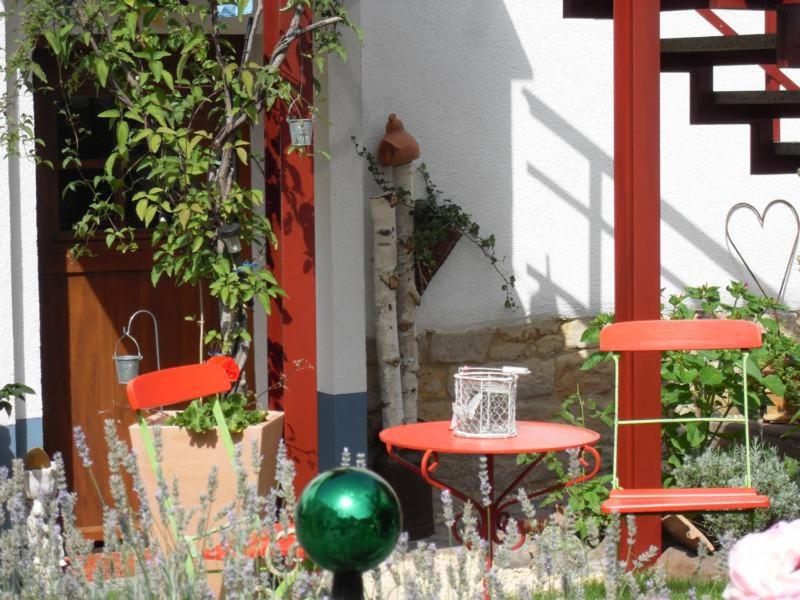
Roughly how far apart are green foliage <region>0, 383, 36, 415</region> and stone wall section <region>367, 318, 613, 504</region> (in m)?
1.73

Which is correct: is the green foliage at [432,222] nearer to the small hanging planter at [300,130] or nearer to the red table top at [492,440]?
the small hanging planter at [300,130]

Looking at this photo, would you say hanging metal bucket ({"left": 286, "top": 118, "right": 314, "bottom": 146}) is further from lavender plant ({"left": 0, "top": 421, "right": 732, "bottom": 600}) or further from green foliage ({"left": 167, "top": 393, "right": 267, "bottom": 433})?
lavender plant ({"left": 0, "top": 421, "right": 732, "bottom": 600})

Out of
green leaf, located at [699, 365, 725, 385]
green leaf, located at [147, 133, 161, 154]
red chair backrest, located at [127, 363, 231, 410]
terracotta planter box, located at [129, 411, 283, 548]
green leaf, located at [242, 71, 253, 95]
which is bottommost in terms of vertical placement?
terracotta planter box, located at [129, 411, 283, 548]

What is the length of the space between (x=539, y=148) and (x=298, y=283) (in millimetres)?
1942

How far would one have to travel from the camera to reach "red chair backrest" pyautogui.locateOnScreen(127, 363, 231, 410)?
12.7 feet

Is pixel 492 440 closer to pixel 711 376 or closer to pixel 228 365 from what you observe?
pixel 228 365

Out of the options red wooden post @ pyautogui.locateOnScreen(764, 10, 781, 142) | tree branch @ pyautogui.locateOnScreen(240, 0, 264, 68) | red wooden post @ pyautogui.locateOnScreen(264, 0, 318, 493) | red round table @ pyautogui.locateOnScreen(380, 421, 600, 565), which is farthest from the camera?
red wooden post @ pyautogui.locateOnScreen(764, 10, 781, 142)

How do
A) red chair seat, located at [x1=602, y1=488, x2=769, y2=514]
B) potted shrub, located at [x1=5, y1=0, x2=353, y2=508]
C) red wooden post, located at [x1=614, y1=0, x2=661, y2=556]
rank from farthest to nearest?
red wooden post, located at [x1=614, y1=0, x2=661, y2=556] < potted shrub, located at [x1=5, y1=0, x2=353, y2=508] < red chair seat, located at [x1=602, y1=488, x2=769, y2=514]

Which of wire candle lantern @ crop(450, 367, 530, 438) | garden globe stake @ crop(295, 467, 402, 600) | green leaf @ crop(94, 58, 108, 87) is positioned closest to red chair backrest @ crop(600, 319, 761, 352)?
wire candle lantern @ crop(450, 367, 530, 438)

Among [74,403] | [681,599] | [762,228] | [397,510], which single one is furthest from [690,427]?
[397,510]

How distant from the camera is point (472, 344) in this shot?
6273 millimetres

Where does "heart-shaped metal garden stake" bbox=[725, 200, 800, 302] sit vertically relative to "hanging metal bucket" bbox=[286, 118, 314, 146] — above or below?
below

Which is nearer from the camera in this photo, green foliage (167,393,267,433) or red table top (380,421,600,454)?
red table top (380,421,600,454)

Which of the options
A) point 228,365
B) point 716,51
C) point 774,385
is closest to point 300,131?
point 228,365
